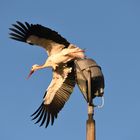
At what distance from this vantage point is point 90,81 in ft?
25.5

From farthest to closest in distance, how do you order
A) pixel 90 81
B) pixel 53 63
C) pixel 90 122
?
pixel 53 63 < pixel 90 81 < pixel 90 122

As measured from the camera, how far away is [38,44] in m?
14.3

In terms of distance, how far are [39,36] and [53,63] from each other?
0.85 meters

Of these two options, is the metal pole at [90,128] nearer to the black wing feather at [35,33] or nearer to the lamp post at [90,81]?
the lamp post at [90,81]

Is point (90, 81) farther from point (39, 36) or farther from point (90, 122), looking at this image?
point (39, 36)

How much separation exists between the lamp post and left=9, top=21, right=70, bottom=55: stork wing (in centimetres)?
577

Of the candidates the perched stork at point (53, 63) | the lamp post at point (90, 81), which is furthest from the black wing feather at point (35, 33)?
the lamp post at point (90, 81)

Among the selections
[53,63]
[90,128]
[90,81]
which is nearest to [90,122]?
[90,128]

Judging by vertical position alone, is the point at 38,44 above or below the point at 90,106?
above

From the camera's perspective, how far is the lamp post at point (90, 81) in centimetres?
773

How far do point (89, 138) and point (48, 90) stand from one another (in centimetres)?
788

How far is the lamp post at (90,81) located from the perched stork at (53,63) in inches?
211

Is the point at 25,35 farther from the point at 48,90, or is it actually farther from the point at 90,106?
the point at 90,106

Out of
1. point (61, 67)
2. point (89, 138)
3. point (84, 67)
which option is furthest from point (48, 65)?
point (89, 138)
